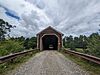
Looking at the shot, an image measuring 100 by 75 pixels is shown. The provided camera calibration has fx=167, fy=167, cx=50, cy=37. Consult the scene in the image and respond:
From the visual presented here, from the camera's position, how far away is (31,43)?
43.7m

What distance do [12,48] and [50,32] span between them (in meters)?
20.8

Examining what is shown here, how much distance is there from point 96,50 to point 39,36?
85.5 ft

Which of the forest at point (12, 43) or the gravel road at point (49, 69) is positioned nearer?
the gravel road at point (49, 69)

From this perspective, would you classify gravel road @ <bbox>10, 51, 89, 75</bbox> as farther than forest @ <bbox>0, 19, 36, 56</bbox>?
No

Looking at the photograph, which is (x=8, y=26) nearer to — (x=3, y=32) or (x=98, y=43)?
(x=3, y=32)

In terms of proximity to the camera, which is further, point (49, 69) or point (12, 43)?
point (12, 43)

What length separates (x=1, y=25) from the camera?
6281 cm

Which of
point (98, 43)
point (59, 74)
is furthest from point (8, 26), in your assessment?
point (59, 74)

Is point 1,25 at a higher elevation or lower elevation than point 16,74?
higher

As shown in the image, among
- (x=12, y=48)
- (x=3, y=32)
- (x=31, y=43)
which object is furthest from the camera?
(x=3, y=32)

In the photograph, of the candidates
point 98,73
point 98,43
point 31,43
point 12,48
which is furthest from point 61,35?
point 98,73

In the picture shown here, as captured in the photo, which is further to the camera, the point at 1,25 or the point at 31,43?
the point at 1,25

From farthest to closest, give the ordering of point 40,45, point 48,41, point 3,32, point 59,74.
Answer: point 3,32 → point 48,41 → point 40,45 → point 59,74

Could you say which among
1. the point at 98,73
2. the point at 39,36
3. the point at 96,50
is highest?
the point at 39,36
